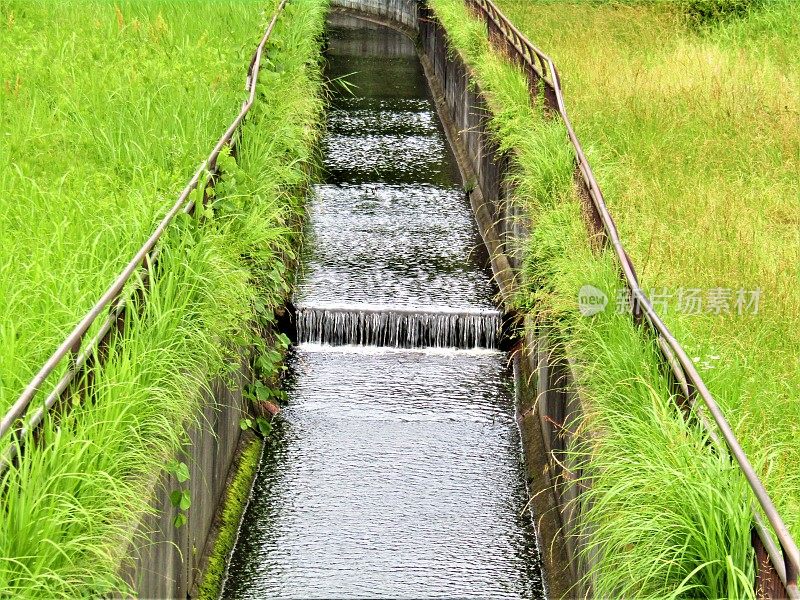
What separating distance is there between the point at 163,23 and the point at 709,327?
9.78 meters

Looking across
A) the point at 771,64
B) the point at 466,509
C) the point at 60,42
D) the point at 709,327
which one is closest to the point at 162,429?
the point at 466,509

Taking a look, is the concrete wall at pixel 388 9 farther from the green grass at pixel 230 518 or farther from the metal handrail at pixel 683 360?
the green grass at pixel 230 518

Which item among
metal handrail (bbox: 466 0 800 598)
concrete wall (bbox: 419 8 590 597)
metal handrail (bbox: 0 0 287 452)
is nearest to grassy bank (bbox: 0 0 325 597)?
metal handrail (bbox: 0 0 287 452)

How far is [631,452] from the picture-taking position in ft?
17.8

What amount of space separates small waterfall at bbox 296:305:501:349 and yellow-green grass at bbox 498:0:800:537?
1.64m

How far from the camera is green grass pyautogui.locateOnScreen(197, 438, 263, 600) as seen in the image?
22.7 feet

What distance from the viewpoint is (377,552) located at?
23.9 feet

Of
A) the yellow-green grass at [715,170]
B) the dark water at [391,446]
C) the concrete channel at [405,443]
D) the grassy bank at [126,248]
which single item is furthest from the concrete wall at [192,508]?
the yellow-green grass at [715,170]

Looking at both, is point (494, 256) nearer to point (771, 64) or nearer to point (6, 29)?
point (771, 64)

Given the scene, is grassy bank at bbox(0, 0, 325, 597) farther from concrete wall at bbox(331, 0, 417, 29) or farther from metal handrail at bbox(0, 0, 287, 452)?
concrete wall at bbox(331, 0, 417, 29)

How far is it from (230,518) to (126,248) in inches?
78.0

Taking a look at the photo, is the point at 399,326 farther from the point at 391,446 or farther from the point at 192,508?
the point at 192,508

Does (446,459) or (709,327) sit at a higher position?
(709,327)

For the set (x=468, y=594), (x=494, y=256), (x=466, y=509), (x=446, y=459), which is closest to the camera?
(x=468, y=594)
